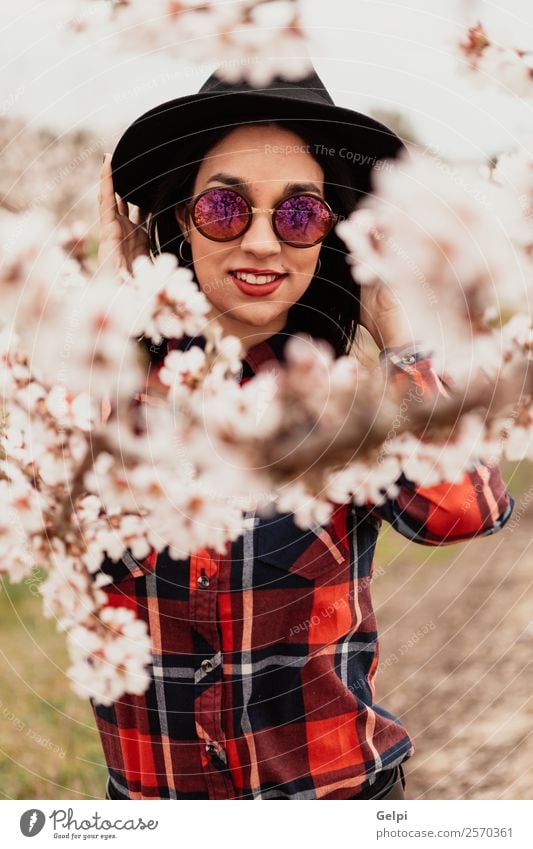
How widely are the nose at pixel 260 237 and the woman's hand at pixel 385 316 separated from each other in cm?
13

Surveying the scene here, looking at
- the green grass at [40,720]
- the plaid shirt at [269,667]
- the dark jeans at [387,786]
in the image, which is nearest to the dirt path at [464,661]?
the green grass at [40,720]

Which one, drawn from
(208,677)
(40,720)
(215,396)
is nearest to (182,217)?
(215,396)

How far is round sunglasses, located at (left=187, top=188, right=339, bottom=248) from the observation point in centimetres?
94

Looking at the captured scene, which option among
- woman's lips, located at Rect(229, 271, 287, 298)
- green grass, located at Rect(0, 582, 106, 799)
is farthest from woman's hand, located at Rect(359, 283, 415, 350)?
green grass, located at Rect(0, 582, 106, 799)

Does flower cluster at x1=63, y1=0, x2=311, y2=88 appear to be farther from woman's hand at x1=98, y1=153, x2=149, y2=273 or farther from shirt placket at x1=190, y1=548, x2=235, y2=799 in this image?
shirt placket at x1=190, y1=548, x2=235, y2=799

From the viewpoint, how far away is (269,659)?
968 mm

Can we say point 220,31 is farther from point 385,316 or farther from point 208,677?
point 208,677

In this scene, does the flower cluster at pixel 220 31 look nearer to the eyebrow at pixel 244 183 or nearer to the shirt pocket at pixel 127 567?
the eyebrow at pixel 244 183

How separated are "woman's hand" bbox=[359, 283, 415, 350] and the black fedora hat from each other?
160mm

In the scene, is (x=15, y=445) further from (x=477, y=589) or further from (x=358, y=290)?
(x=477, y=589)

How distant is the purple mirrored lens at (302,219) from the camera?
37.7 inches
